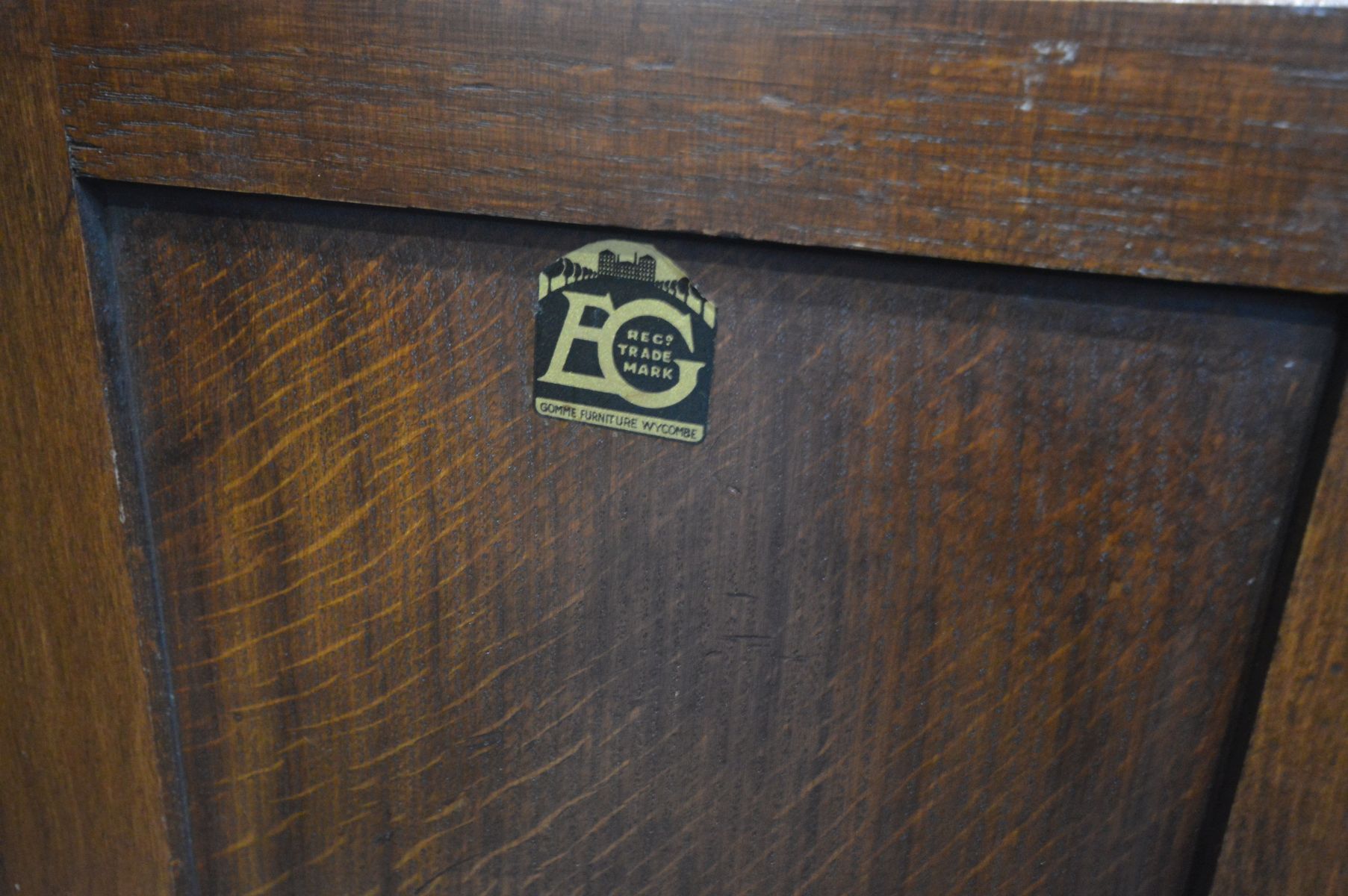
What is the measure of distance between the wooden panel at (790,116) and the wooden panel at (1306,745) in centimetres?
12

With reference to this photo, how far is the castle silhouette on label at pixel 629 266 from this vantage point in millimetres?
501

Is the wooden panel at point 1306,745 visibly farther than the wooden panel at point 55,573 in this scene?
No

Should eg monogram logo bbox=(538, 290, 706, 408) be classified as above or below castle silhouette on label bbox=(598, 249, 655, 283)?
below

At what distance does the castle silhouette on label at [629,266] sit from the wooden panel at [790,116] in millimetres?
24

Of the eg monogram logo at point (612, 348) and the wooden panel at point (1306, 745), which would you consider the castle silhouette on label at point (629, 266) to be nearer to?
the eg monogram logo at point (612, 348)

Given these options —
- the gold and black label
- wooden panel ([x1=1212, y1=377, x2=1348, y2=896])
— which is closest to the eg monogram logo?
the gold and black label

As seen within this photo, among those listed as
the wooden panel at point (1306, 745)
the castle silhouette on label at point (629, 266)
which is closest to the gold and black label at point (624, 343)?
the castle silhouette on label at point (629, 266)

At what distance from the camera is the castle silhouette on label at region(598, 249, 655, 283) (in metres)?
0.50

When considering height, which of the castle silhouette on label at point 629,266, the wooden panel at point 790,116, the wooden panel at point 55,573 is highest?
the wooden panel at point 790,116

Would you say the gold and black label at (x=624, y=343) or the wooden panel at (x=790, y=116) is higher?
the wooden panel at (x=790, y=116)

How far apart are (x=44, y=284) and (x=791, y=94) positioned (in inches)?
18.6

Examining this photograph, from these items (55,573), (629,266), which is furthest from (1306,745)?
(55,573)

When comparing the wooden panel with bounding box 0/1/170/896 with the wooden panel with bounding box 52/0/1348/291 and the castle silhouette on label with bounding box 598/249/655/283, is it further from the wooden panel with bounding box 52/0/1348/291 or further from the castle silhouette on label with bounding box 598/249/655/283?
the castle silhouette on label with bounding box 598/249/655/283

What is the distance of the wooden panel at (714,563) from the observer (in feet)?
1.52
